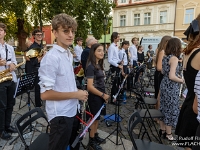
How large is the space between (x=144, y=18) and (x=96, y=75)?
25.2m

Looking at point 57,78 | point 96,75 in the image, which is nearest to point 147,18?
point 96,75

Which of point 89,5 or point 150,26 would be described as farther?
point 150,26

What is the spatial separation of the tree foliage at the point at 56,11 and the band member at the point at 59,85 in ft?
34.7

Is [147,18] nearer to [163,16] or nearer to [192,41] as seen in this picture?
[163,16]

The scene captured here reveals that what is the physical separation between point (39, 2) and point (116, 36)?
931 centimetres

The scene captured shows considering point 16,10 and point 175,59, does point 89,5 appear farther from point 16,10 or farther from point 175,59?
point 175,59

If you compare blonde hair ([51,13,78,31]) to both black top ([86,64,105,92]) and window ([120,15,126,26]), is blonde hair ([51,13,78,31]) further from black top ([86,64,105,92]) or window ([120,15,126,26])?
window ([120,15,126,26])

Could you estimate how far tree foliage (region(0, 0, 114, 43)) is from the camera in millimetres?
11969

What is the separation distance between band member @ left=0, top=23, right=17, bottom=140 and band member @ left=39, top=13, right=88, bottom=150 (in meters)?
1.87

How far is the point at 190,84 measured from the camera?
176 cm

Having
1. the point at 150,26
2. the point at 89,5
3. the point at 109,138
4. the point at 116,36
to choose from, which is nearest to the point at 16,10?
the point at 89,5

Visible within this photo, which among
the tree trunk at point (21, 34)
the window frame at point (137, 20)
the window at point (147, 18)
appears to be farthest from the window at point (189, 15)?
the tree trunk at point (21, 34)

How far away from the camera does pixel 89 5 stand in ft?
47.2

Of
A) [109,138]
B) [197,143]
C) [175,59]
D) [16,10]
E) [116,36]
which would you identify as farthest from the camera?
[16,10]
